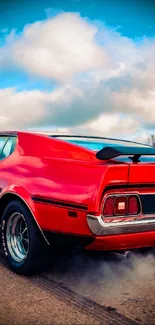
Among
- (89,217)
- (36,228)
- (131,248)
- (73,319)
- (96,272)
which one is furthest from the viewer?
(96,272)

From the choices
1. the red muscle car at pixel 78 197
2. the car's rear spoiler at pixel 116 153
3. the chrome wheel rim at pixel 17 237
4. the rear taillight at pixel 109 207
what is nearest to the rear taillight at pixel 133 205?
the red muscle car at pixel 78 197

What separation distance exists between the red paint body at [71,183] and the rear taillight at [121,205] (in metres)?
0.06

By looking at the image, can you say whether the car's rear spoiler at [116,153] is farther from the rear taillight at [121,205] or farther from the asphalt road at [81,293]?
the asphalt road at [81,293]

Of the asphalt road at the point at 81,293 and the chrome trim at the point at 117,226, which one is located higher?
the chrome trim at the point at 117,226

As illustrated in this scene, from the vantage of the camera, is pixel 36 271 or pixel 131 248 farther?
pixel 36 271

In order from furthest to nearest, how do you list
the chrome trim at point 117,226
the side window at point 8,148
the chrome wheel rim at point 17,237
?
the side window at point 8,148, the chrome wheel rim at point 17,237, the chrome trim at point 117,226

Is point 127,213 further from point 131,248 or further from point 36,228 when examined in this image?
point 36,228

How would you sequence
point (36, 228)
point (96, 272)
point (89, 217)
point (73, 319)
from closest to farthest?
point (73, 319) < point (89, 217) < point (36, 228) < point (96, 272)

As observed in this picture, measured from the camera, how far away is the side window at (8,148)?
3.81m

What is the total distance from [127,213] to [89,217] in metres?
0.34

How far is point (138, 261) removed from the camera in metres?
3.52

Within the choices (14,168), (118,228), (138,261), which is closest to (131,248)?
(118,228)

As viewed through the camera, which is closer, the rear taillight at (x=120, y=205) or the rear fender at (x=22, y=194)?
the rear taillight at (x=120, y=205)

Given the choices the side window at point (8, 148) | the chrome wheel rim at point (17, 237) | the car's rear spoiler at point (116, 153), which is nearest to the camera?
the car's rear spoiler at point (116, 153)
